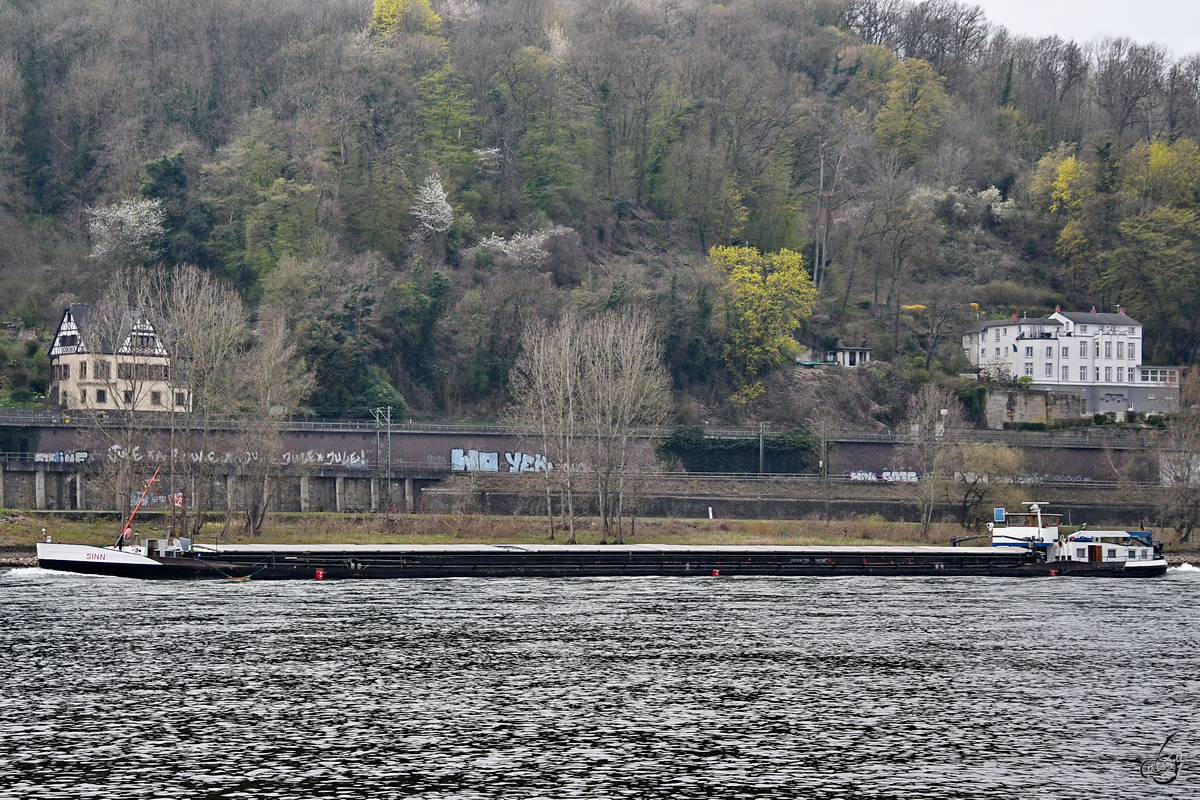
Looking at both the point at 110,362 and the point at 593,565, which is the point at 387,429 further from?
the point at 593,565

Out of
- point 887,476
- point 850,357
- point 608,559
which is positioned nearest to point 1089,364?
point 850,357

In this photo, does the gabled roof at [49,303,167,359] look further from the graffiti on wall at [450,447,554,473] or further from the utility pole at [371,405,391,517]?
the graffiti on wall at [450,447,554,473]

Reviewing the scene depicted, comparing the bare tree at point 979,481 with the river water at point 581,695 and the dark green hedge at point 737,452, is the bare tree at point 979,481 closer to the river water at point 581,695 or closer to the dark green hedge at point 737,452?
the dark green hedge at point 737,452

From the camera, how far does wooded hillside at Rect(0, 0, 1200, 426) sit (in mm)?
120375

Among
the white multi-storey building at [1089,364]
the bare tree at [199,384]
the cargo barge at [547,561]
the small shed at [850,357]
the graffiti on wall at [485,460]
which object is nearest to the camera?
the cargo barge at [547,561]

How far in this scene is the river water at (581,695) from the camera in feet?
93.0

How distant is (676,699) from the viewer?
36812 millimetres

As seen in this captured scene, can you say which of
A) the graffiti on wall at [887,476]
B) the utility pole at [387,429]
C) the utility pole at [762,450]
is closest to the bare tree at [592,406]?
the utility pole at [387,429]

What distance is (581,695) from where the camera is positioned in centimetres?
3700

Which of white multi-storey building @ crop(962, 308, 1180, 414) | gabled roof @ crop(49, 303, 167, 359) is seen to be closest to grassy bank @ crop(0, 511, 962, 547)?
gabled roof @ crop(49, 303, 167, 359)

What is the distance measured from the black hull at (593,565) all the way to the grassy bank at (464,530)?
9610 millimetres

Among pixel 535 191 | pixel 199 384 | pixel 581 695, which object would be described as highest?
pixel 535 191

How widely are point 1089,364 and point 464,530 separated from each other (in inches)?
2815

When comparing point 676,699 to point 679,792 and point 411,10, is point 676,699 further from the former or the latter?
point 411,10
